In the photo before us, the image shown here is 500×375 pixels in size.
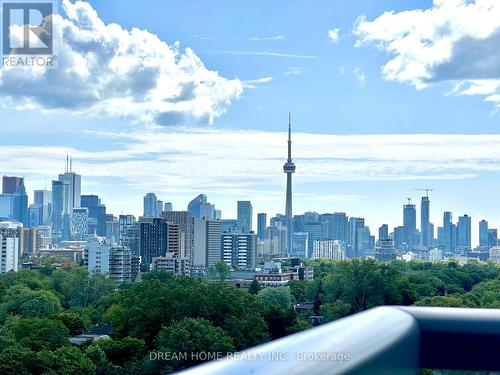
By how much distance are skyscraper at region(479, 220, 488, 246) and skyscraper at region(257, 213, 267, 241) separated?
35314 mm

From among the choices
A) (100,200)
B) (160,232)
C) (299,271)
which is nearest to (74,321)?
(299,271)

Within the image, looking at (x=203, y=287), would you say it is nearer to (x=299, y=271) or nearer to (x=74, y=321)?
(x=74, y=321)

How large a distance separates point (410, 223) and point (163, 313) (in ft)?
408

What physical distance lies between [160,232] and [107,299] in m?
44.8

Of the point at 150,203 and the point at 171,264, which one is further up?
the point at 150,203

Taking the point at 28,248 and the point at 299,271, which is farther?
the point at 28,248

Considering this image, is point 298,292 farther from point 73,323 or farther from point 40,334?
point 40,334

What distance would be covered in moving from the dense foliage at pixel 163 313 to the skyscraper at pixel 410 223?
102872 mm

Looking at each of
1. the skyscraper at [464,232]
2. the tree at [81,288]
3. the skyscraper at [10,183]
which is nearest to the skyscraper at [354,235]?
the skyscraper at [464,232]

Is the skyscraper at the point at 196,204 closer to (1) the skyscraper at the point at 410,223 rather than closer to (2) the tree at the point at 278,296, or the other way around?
(1) the skyscraper at the point at 410,223

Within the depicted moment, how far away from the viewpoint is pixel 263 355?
84 centimetres

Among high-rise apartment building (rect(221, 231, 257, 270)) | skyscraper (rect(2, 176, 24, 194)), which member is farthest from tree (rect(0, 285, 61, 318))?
skyscraper (rect(2, 176, 24, 194))

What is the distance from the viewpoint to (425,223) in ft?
481

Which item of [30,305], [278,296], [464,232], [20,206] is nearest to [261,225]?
[464,232]
